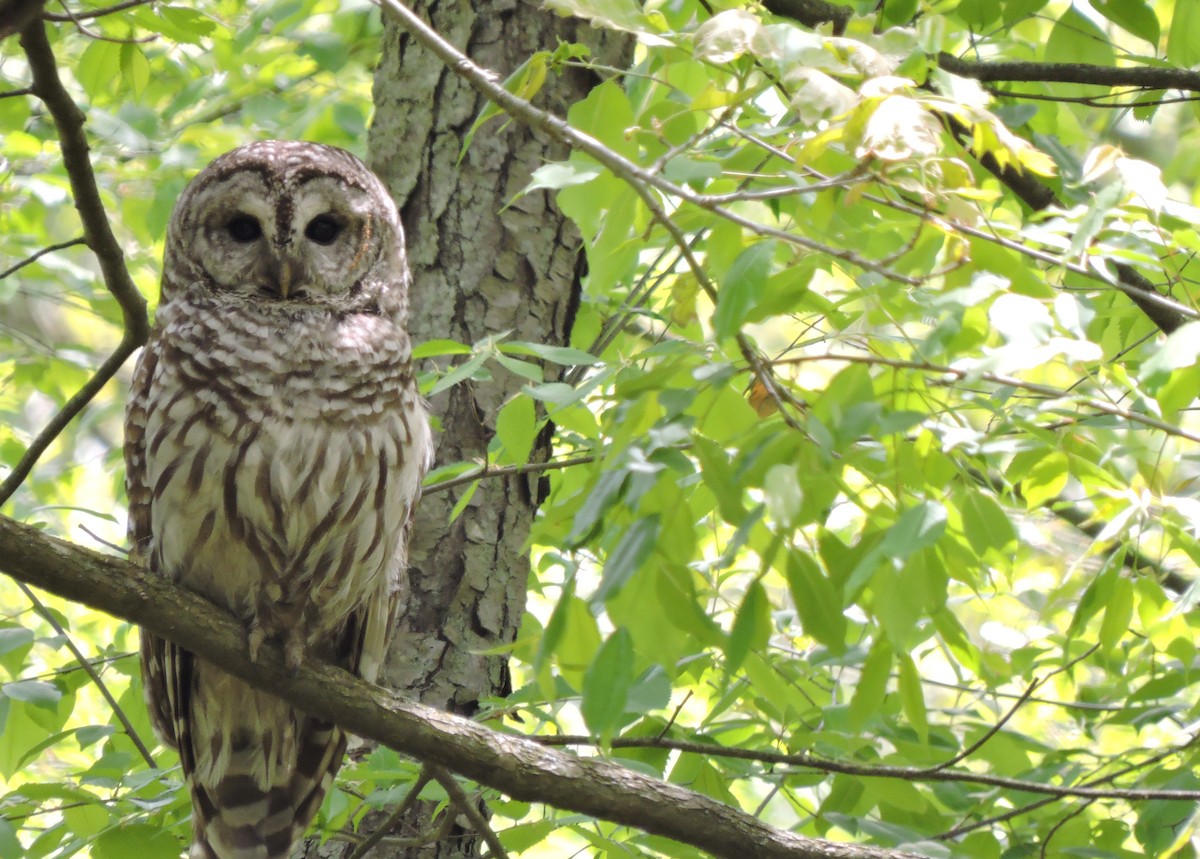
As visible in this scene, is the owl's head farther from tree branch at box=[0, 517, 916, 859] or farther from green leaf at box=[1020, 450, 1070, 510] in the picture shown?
green leaf at box=[1020, 450, 1070, 510]

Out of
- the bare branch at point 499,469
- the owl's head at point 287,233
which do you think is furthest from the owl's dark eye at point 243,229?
the bare branch at point 499,469

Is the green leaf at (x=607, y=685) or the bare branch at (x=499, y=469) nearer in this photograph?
the green leaf at (x=607, y=685)

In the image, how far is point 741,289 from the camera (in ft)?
4.99

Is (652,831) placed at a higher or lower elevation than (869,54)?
lower

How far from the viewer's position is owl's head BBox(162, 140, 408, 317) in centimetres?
310

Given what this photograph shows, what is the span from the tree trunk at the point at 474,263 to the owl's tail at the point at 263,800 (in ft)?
0.89

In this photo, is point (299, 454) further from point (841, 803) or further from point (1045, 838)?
point (1045, 838)

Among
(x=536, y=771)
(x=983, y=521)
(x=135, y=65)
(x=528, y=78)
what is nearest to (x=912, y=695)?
(x=983, y=521)

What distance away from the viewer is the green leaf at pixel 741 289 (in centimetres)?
150

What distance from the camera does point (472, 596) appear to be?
331 cm

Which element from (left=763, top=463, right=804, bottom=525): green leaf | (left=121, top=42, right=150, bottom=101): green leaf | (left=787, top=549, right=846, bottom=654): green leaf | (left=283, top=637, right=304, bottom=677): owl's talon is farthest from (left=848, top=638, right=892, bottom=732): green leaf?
(left=121, top=42, right=150, bottom=101): green leaf

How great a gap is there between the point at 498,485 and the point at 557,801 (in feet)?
4.11

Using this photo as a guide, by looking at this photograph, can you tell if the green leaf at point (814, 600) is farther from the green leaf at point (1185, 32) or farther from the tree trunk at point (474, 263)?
the green leaf at point (1185, 32)

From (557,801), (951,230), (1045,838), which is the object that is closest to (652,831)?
(557,801)
